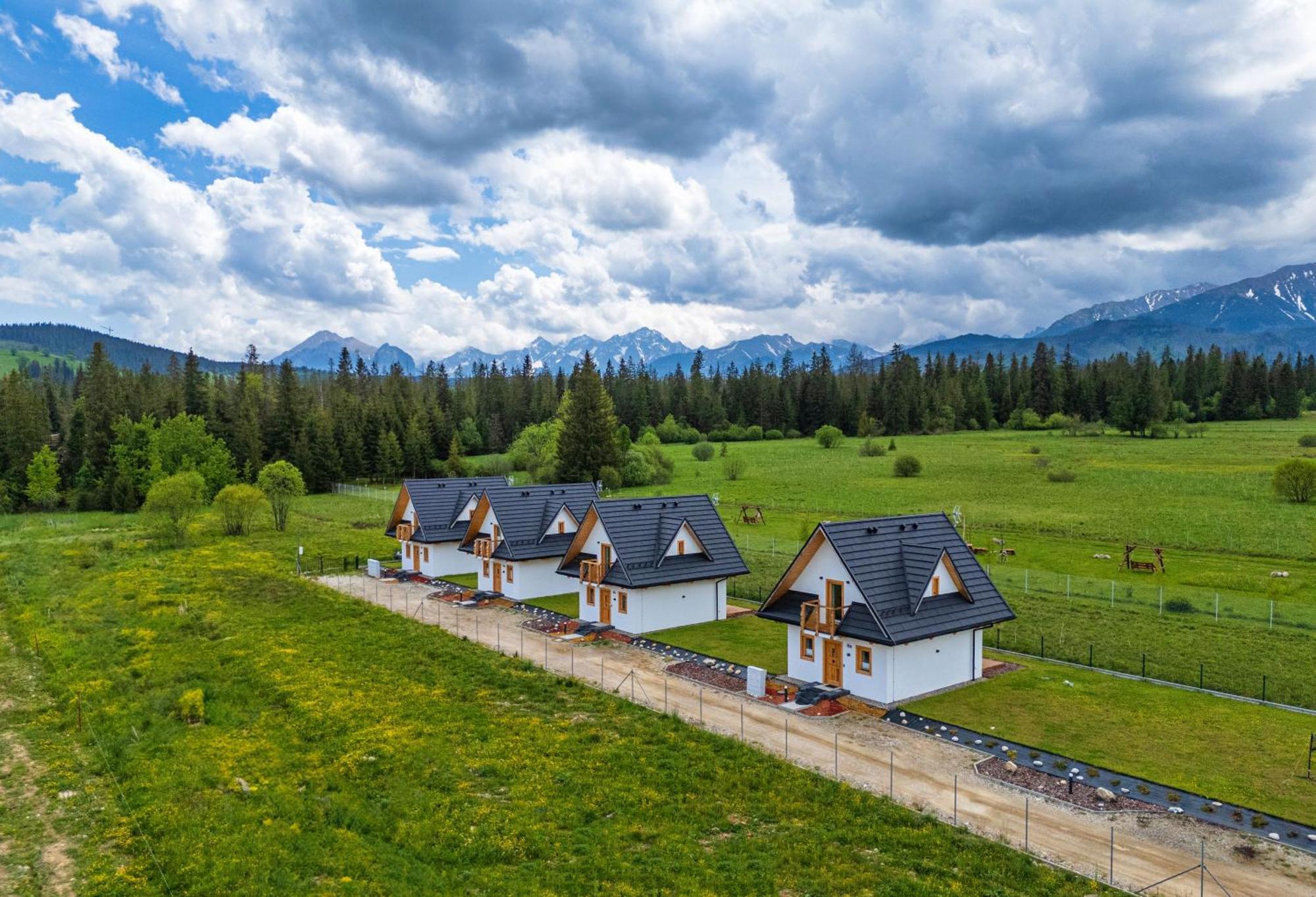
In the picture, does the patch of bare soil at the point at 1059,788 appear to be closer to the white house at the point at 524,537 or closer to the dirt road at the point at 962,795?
the dirt road at the point at 962,795

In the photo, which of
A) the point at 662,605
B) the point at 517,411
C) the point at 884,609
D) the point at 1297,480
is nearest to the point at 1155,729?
the point at 884,609

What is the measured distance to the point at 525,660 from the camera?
28000 mm

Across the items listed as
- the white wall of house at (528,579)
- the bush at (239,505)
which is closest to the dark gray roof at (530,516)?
the white wall of house at (528,579)

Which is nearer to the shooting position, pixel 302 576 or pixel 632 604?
pixel 632 604

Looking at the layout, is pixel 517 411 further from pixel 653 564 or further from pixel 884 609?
pixel 884 609

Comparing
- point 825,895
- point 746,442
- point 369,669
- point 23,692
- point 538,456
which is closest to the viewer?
point 825,895

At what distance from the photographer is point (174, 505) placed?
54812 millimetres

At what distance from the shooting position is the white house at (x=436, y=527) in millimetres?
45188

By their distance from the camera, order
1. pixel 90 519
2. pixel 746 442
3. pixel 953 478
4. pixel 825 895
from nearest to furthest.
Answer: pixel 825 895 → pixel 90 519 → pixel 953 478 → pixel 746 442

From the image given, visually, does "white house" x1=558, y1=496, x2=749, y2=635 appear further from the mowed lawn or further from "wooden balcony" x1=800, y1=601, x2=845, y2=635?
the mowed lawn

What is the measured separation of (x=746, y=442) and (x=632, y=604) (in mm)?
98621

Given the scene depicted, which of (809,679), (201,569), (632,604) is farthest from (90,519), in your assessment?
(809,679)

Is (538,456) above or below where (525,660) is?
above

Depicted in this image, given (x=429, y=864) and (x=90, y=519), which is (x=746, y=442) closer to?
(x=90, y=519)
